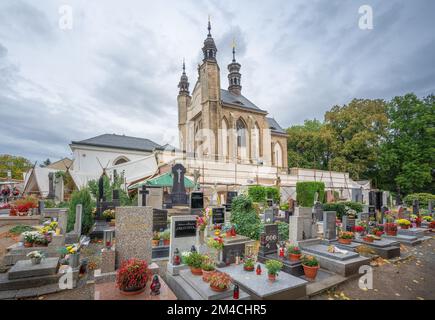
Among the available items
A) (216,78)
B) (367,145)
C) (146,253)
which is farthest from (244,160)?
(146,253)

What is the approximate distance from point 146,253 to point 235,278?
2191mm

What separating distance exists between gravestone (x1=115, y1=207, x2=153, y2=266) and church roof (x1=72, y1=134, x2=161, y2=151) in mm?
26547

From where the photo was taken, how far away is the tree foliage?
4662 centimetres

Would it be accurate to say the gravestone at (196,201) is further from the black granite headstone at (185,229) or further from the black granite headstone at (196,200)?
the black granite headstone at (185,229)

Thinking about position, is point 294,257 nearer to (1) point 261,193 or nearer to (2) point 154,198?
(2) point 154,198

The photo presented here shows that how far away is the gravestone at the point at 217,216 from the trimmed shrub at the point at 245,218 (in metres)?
1.63

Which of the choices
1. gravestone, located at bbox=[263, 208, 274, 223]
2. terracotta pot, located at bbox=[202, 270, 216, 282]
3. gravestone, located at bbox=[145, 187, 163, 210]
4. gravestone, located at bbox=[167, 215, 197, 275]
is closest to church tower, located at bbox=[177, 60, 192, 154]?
gravestone, located at bbox=[145, 187, 163, 210]

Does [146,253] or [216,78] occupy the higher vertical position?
[216,78]

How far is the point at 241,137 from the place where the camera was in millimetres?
32094

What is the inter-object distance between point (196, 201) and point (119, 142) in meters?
23.0

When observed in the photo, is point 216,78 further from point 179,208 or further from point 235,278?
point 235,278

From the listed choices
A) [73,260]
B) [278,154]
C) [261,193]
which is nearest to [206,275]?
[73,260]

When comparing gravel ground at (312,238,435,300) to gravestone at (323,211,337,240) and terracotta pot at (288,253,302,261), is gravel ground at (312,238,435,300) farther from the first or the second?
gravestone at (323,211,337,240)
